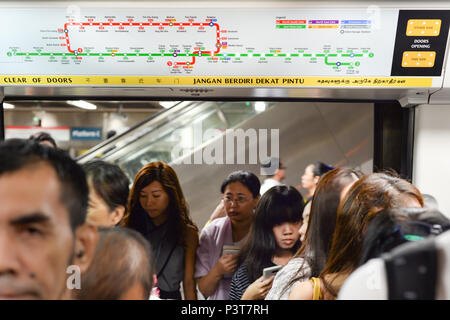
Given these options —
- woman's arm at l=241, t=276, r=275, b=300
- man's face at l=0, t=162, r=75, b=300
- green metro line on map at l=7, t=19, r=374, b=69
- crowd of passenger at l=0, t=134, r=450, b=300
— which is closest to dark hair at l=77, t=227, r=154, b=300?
crowd of passenger at l=0, t=134, r=450, b=300

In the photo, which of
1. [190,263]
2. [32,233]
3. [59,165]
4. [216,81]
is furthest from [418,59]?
[32,233]

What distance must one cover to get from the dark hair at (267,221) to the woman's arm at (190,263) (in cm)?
21

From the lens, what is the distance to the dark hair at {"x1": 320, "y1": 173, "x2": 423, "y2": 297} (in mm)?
1214

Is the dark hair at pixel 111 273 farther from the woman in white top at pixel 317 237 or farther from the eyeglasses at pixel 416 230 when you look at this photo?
the eyeglasses at pixel 416 230

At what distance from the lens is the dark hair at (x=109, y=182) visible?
139cm

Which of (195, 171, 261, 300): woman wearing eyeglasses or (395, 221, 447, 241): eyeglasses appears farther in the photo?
(195, 171, 261, 300): woman wearing eyeglasses

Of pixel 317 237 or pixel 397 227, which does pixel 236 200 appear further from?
pixel 397 227

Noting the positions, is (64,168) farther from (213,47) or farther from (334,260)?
(334,260)

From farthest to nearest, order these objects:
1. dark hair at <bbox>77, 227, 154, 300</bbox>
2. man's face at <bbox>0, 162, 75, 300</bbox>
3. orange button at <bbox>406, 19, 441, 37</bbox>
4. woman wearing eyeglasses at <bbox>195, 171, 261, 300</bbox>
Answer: woman wearing eyeglasses at <bbox>195, 171, 261, 300</bbox> → orange button at <bbox>406, 19, 441, 37</bbox> → dark hair at <bbox>77, 227, 154, 300</bbox> → man's face at <bbox>0, 162, 75, 300</bbox>

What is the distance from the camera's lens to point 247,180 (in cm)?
165

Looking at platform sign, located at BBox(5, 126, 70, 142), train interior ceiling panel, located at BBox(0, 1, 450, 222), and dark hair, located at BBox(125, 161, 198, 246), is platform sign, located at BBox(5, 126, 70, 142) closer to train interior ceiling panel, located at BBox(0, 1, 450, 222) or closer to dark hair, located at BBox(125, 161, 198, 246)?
train interior ceiling panel, located at BBox(0, 1, 450, 222)

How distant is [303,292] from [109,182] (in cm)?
84

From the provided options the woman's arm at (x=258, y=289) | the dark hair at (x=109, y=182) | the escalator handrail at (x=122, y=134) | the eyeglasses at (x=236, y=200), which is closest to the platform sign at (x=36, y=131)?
the escalator handrail at (x=122, y=134)

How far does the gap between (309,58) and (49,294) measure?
1.29 meters
